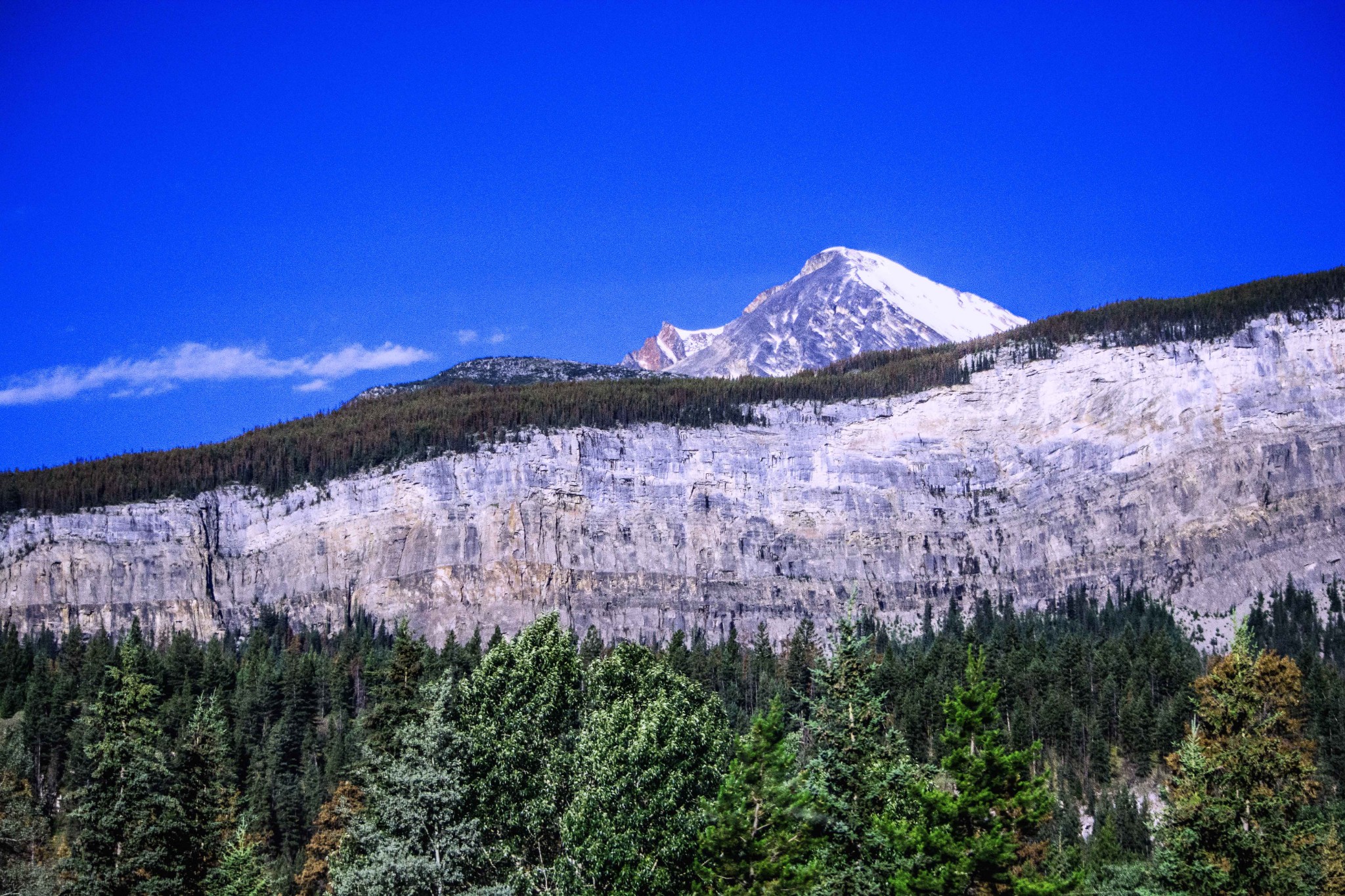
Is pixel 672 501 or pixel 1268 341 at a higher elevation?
pixel 1268 341

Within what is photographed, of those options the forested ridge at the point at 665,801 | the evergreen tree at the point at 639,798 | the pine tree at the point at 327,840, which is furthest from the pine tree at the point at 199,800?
the evergreen tree at the point at 639,798

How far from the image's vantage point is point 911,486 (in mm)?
177500

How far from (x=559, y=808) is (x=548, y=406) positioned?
140201 mm

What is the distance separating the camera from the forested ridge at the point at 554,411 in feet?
545

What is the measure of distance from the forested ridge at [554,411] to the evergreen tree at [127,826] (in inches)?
5075

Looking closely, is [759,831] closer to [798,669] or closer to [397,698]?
[397,698]

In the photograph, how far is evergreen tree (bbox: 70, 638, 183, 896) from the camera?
38469 mm

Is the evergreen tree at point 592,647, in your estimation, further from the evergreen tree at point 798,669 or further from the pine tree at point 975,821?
the pine tree at point 975,821

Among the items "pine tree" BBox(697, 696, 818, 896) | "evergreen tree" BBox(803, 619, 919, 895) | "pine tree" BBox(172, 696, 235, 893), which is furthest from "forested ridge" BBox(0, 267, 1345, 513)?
"pine tree" BBox(697, 696, 818, 896)

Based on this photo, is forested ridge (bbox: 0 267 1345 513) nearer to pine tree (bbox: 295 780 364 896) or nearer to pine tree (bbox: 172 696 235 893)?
pine tree (bbox: 295 780 364 896)

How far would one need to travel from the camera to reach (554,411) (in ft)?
578

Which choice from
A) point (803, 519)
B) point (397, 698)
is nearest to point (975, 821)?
point (397, 698)

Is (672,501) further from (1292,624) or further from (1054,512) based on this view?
(1292,624)

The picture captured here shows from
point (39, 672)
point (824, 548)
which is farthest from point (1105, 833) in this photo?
point (824, 548)
